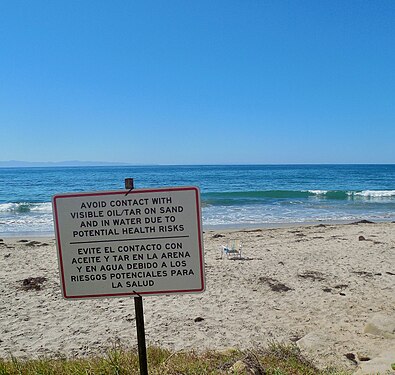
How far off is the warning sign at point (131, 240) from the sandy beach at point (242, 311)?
9.39ft

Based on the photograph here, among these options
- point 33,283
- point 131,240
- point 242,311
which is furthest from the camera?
point 33,283

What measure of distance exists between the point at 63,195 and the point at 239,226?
601 inches

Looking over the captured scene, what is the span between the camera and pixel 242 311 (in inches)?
239

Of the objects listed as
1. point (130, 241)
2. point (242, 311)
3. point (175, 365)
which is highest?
point (130, 241)

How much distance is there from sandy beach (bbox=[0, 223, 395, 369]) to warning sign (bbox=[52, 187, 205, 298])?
286 cm

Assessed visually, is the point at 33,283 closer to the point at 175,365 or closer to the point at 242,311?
the point at 242,311

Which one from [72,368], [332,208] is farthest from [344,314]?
[332,208]

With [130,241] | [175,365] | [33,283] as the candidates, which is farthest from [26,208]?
[130,241]

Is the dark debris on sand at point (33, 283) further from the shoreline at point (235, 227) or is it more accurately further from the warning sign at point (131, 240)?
the shoreline at point (235, 227)

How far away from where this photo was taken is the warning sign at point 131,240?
2.09 m

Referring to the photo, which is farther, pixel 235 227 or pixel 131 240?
pixel 235 227

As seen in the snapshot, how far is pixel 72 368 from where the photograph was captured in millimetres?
2867

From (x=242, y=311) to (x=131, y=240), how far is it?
4.51 m

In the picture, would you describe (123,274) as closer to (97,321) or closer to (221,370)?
(221,370)
